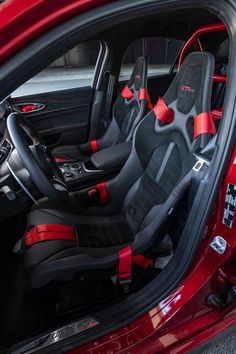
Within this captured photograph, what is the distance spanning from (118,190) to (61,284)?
1.84 ft

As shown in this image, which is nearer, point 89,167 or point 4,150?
point 4,150

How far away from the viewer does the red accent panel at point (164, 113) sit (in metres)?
1.08

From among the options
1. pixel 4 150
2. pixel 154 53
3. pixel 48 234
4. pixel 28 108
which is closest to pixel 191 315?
pixel 48 234

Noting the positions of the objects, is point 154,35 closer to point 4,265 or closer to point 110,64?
point 110,64

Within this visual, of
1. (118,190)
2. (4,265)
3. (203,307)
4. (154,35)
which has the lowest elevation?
(4,265)

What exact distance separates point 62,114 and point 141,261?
5.63ft

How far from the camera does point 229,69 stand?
0.79 m

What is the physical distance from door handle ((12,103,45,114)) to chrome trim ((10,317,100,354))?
1.83 m

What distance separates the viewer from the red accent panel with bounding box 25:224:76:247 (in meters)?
1.06

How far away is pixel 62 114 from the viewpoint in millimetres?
2391

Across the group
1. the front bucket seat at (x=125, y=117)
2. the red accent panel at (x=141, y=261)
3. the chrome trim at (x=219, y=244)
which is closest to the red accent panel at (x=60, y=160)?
the front bucket seat at (x=125, y=117)

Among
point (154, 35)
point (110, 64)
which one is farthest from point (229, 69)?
point (110, 64)

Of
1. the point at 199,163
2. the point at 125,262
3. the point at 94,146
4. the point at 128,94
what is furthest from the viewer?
the point at 94,146

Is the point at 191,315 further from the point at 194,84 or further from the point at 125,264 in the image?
the point at 194,84
